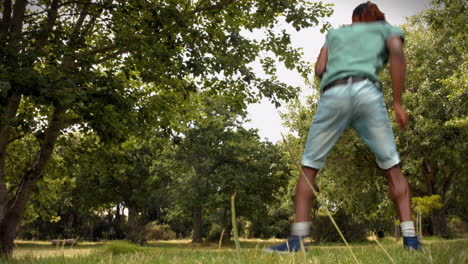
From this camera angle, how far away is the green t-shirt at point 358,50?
3443 mm

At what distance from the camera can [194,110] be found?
1351 cm

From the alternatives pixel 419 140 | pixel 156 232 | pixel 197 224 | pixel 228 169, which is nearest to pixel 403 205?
pixel 419 140

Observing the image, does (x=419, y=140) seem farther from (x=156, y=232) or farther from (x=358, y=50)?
(x=156, y=232)

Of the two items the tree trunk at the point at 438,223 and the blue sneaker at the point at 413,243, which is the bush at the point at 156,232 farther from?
the blue sneaker at the point at 413,243

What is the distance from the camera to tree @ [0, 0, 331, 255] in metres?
7.13

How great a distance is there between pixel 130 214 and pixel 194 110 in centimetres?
3355

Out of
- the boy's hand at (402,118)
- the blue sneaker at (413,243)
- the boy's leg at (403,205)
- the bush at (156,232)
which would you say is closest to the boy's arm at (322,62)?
the boy's hand at (402,118)

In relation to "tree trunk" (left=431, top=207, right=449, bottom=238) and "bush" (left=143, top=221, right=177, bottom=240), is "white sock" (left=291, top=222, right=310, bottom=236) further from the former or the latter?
"bush" (left=143, top=221, right=177, bottom=240)

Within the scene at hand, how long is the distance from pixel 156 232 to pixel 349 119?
51.9 metres

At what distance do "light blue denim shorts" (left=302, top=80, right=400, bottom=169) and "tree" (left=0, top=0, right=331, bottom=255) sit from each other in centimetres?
462

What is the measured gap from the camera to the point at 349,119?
346 cm

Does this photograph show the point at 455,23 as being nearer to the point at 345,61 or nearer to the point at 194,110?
the point at 194,110

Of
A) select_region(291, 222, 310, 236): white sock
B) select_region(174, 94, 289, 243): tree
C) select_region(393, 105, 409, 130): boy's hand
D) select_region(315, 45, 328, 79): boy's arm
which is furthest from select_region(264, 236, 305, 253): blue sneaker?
select_region(174, 94, 289, 243): tree

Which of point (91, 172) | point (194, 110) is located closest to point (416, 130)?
point (194, 110)
